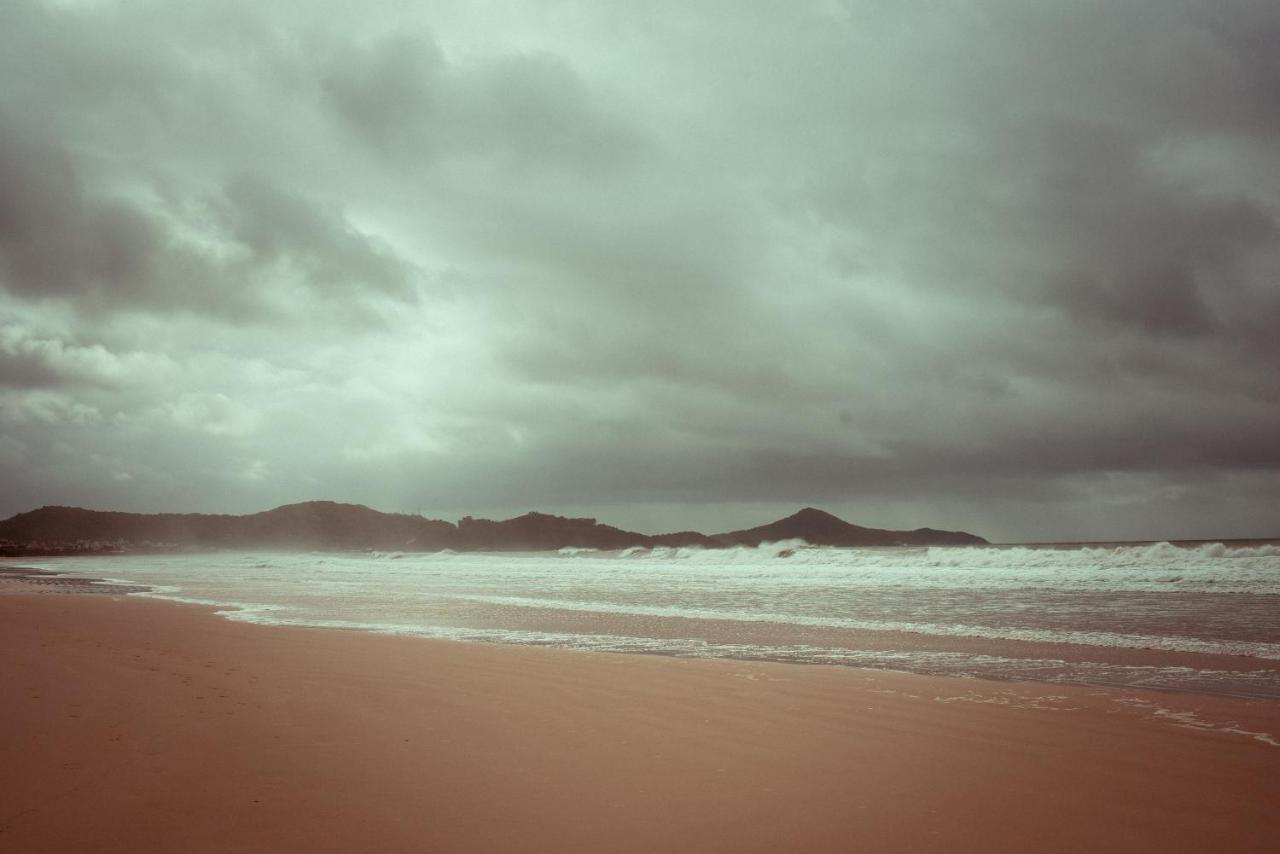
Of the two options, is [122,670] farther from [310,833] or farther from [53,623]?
[53,623]

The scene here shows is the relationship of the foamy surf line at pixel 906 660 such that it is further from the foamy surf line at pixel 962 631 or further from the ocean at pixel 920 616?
the foamy surf line at pixel 962 631

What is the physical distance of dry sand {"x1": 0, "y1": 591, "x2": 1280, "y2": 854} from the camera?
3799 mm

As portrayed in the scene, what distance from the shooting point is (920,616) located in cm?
1530

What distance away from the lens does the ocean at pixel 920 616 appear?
9602 mm

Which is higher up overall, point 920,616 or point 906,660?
point 906,660

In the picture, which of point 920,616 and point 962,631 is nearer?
point 962,631

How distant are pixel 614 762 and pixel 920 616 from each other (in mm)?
11975

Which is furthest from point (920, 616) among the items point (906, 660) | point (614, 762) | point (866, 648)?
point (614, 762)

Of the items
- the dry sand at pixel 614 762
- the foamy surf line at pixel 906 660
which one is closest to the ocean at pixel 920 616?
the foamy surf line at pixel 906 660

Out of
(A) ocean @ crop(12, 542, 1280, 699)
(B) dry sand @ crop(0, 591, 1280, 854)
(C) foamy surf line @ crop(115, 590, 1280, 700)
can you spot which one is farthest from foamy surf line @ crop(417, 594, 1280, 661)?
(B) dry sand @ crop(0, 591, 1280, 854)

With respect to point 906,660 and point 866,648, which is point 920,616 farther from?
point 906,660

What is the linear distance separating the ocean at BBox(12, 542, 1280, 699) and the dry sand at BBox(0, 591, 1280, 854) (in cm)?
203

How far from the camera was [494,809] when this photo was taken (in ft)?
13.4

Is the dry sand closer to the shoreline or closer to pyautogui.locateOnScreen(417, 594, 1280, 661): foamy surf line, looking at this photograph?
the shoreline
